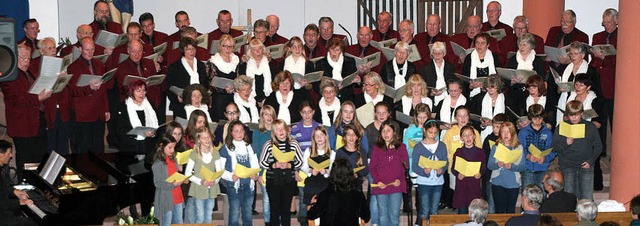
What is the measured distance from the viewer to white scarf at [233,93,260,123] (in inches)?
569

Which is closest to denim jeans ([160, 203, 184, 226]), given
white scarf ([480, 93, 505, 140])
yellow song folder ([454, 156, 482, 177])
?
yellow song folder ([454, 156, 482, 177])

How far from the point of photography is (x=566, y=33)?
53.5 feet

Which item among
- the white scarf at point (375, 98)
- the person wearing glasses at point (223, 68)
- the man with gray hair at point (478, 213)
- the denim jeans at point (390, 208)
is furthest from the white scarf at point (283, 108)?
the man with gray hair at point (478, 213)

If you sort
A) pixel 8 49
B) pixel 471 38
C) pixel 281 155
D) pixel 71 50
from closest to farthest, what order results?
pixel 8 49, pixel 281 155, pixel 71 50, pixel 471 38

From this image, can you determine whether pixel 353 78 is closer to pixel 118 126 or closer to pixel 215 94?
pixel 215 94

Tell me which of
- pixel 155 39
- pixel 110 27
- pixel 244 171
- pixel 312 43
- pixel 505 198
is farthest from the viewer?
pixel 110 27

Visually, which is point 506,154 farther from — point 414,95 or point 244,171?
point 244,171

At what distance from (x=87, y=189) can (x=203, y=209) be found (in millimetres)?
1537

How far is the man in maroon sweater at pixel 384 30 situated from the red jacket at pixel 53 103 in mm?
4230

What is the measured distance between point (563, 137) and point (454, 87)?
1.35 metres

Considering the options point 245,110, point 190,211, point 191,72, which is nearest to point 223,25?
point 191,72

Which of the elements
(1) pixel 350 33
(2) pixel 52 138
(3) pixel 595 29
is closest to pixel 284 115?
(2) pixel 52 138

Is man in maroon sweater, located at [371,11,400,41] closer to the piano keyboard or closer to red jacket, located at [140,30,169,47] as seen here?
red jacket, located at [140,30,169,47]

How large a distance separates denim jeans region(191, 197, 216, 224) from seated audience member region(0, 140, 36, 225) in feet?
6.48
